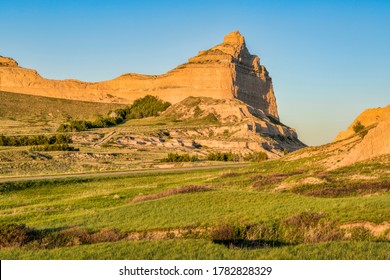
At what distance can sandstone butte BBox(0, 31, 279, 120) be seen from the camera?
141250mm

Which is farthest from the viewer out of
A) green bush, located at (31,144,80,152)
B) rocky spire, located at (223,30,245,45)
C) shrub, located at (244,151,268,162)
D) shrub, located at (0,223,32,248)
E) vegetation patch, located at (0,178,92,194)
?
rocky spire, located at (223,30,245,45)

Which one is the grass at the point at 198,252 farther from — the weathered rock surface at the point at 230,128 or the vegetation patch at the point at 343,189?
the weathered rock surface at the point at 230,128

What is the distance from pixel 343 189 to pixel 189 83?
12654cm

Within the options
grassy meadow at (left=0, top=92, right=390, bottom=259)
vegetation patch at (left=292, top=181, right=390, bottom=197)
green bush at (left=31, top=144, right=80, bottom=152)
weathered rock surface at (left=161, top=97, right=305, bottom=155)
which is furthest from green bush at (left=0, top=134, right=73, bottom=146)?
vegetation patch at (left=292, top=181, right=390, bottom=197)

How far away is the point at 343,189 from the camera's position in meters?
20.8

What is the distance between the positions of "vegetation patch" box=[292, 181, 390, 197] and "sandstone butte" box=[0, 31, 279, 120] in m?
115

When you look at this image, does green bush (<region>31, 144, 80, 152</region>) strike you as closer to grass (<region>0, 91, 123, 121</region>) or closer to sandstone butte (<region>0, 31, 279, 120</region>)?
grass (<region>0, 91, 123, 121</region>)

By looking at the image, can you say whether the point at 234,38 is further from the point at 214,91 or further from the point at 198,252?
the point at 198,252

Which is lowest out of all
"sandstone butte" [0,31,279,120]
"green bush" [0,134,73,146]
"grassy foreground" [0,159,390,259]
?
"grassy foreground" [0,159,390,259]

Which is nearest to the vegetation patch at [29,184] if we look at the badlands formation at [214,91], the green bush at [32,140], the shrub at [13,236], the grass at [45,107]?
the shrub at [13,236]

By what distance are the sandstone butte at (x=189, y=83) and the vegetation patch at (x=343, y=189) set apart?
115 meters

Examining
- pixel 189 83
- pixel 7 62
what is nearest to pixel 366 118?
pixel 189 83

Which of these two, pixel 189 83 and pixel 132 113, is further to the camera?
pixel 189 83

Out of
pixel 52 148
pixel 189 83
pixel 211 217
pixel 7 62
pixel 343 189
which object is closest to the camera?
pixel 211 217
